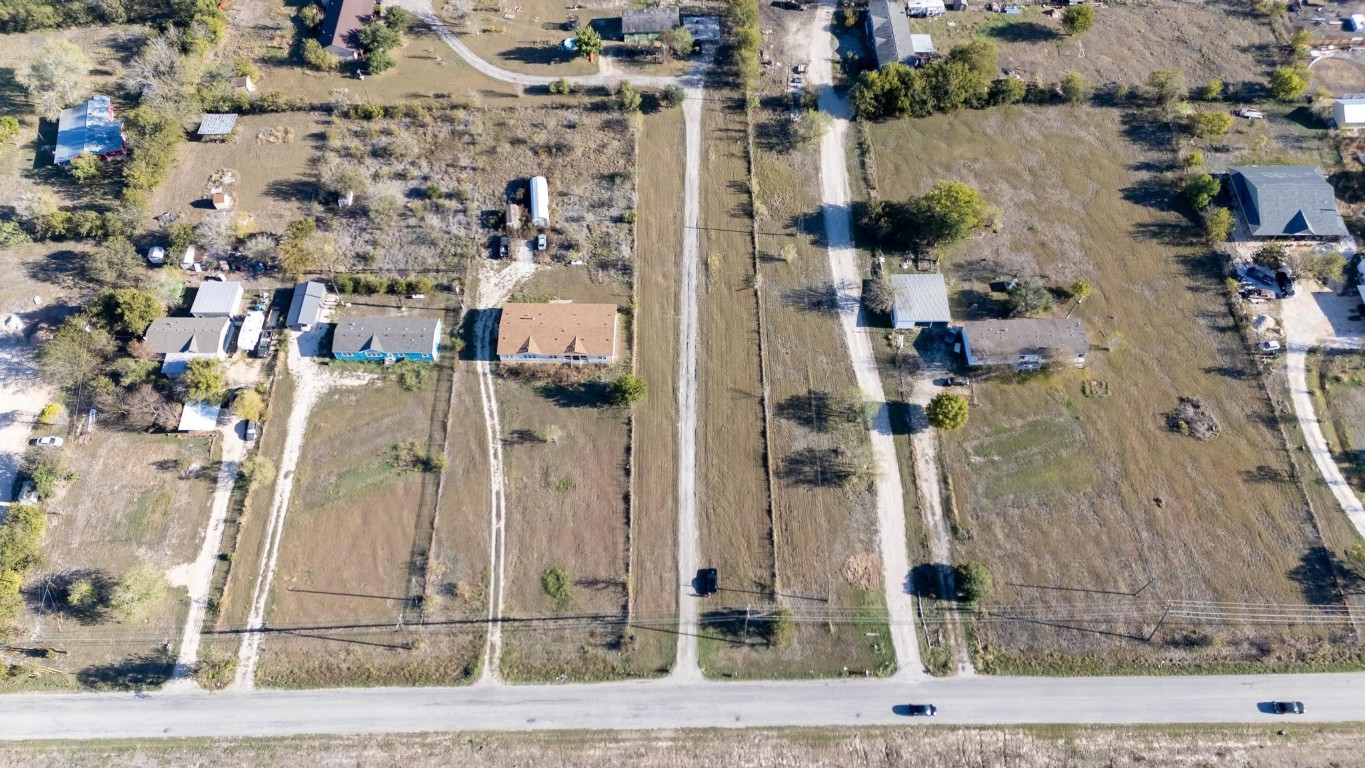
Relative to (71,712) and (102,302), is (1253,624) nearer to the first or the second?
(71,712)

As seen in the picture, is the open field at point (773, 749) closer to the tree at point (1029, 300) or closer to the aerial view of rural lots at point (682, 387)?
the aerial view of rural lots at point (682, 387)

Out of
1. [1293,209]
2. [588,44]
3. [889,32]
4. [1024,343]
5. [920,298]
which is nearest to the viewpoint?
[1024,343]

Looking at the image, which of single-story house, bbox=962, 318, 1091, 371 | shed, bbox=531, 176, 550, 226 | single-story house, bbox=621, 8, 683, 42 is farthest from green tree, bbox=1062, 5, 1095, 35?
shed, bbox=531, 176, 550, 226

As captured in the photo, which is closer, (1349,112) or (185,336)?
(185,336)

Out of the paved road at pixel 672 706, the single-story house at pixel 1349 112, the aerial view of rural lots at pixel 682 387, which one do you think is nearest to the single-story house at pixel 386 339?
the aerial view of rural lots at pixel 682 387

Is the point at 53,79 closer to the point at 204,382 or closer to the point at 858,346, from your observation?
the point at 204,382

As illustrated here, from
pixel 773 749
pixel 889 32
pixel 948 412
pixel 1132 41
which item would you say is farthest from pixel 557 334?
pixel 1132 41

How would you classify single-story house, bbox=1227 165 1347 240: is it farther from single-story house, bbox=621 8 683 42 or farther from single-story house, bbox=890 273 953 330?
single-story house, bbox=621 8 683 42
